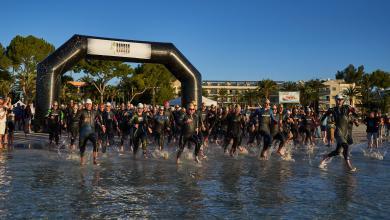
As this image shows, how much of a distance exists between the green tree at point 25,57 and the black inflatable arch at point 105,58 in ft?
134

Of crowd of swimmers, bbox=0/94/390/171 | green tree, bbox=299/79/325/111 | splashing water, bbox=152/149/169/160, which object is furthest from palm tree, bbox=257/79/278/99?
splashing water, bbox=152/149/169/160

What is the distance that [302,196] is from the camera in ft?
23.2

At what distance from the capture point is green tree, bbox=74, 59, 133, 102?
197 feet

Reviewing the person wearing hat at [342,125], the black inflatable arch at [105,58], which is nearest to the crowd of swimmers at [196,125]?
the person wearing hat at [342,125]

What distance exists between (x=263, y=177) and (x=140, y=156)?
216 inches

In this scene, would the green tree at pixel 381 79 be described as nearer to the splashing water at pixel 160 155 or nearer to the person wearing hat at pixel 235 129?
the person wearing hat at pixel 235 129

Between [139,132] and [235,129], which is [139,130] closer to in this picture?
[139,132]

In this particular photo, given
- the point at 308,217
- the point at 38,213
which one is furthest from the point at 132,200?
the point at 308,217

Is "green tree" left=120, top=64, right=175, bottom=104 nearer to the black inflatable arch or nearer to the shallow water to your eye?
the black inflatable arch

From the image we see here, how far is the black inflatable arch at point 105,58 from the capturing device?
22578 mm

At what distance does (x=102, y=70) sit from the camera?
61625mm

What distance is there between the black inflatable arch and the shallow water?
36.6 feet

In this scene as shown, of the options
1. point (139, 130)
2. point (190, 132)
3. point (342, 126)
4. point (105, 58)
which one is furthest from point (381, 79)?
point (190, 132)

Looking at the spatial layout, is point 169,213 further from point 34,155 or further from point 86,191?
point 34,155
